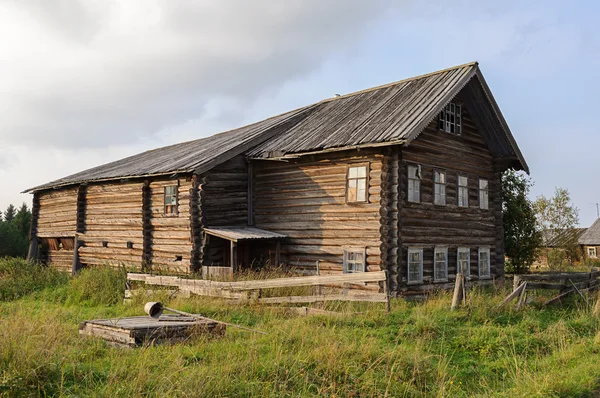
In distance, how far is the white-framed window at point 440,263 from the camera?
1936 centimetres

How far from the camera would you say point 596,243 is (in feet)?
172

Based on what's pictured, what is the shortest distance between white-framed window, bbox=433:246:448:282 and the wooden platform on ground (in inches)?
457

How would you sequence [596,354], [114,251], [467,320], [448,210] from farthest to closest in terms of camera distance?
[114,251], [448,210], [467,320], [596,354]

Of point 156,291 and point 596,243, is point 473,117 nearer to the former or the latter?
point 156,291

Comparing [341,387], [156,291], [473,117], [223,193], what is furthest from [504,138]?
[341,387]

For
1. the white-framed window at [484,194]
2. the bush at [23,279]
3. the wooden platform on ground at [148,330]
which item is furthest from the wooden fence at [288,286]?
the white-framed window at [484,194]

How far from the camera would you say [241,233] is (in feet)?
62.8

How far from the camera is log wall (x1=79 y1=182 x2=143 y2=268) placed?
2320cm

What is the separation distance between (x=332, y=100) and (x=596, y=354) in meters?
18.2

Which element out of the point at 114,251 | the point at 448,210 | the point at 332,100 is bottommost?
the point at 114,251

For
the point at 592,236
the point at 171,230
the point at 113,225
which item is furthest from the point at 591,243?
the point at 113,225

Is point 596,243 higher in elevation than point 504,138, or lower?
lower

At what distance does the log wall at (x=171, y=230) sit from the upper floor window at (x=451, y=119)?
1023 cm

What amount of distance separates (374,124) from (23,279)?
1452 cm
